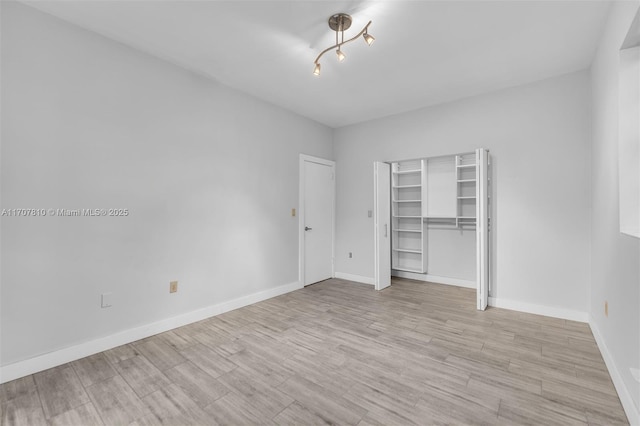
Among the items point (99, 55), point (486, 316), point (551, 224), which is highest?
point (99, 55)

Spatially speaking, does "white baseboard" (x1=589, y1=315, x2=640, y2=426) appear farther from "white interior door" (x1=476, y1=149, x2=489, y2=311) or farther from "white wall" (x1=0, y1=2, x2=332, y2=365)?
"white wall" (x1=0, y1=2, x2=332, y2=365)

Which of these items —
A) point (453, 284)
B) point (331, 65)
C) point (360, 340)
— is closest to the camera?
point (360, 340)

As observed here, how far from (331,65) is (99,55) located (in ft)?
7.33

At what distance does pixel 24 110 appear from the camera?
2189 mm

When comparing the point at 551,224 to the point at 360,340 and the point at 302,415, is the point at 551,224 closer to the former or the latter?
the point at 360,340

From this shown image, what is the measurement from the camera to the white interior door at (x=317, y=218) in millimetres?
4754

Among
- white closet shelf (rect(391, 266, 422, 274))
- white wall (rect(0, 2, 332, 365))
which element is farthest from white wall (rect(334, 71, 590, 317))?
white wall (rect(0, 2, 332, 365))

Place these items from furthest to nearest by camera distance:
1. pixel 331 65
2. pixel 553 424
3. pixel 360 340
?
pixel 331 65, pixel 360 340, pixel 553 424

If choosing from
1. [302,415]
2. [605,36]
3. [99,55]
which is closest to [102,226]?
[99,55]

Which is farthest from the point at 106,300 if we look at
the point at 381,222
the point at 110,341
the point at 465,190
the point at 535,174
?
the point at 465,190

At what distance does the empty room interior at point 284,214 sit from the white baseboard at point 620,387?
1.0 inches

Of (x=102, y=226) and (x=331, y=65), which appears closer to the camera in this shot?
(x=102, y=226)

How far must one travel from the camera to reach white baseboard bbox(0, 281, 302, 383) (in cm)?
213

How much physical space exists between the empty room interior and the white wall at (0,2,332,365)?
18 mm
